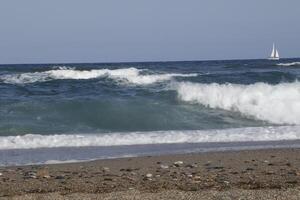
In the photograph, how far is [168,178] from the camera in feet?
22.7

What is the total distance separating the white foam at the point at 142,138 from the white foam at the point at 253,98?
3.36 metres

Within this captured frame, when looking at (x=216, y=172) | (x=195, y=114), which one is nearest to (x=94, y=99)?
(x=195, y=114)

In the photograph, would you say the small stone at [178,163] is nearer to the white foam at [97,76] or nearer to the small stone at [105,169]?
the small stone at [105,169]

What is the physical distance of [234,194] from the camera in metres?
5.77

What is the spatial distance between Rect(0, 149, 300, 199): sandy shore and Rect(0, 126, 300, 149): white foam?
1.91 meters

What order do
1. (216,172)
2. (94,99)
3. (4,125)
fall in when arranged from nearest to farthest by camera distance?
1. (216,172)
2. (4,125)
3. (94,99)

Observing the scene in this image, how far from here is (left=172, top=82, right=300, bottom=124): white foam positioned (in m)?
15.4

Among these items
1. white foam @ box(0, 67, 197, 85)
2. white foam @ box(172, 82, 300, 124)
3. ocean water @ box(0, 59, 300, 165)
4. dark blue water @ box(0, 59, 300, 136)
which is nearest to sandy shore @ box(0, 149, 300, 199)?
ocean water @ box(0, 59, 300, 165)

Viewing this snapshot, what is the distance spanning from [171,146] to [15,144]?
8.73 ft

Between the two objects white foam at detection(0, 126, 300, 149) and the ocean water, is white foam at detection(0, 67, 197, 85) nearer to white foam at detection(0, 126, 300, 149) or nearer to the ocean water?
the ocean water

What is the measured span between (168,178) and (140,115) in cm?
800

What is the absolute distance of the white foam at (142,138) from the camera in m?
10.6

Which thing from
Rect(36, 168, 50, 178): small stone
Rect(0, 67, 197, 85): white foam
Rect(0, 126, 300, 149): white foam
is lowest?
Rect(0, 126, 300, 149): white foam

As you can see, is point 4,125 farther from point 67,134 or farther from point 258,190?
point 258,190
